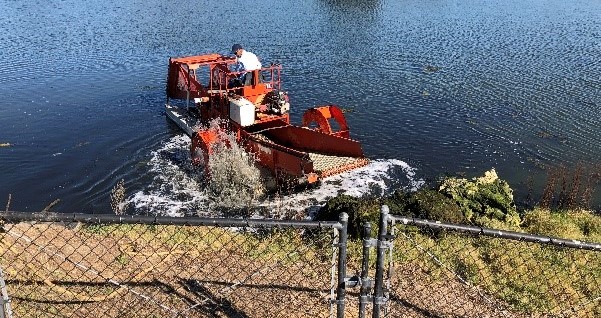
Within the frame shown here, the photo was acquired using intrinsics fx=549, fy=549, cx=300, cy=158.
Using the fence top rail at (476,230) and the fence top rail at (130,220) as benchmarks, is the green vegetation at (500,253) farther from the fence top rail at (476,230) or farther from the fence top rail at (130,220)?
the fence top rail at (130,220)

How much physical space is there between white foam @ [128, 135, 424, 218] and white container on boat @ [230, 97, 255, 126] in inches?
68.5

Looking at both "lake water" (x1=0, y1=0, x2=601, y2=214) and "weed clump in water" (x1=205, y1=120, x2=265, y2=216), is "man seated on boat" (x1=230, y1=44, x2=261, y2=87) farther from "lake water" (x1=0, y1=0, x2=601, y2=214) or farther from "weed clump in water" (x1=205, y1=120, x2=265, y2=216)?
"lake water" (x1=0, y1=0, x2=601, y2=214)

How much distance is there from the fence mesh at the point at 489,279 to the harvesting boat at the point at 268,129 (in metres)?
4.30

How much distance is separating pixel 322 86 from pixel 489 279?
1409cm

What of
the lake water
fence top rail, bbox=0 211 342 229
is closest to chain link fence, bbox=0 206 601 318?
fence top rail, bbox=0 211 342 229

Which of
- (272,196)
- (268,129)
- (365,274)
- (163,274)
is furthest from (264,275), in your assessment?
(268,129)

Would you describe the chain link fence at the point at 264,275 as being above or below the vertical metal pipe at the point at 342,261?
below

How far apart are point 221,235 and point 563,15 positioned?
29639 mm

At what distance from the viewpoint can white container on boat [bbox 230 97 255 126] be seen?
43.3 feet

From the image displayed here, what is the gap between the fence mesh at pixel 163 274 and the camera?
19.2 ft

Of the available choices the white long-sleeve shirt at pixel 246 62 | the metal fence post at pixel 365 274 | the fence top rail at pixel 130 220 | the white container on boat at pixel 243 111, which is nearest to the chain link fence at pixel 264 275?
the metal fence post at pixel 365 274

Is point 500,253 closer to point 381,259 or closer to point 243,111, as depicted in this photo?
point 381,259

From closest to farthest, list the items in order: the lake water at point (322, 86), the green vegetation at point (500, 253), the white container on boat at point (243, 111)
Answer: the green vegetation at point (500, 253) → the white container on boat at point (243, 111) → the lake water at point (322, 86)

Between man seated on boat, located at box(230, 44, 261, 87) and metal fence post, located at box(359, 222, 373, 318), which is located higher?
man seated on boat, located at box(230, 44, 261, 87)
